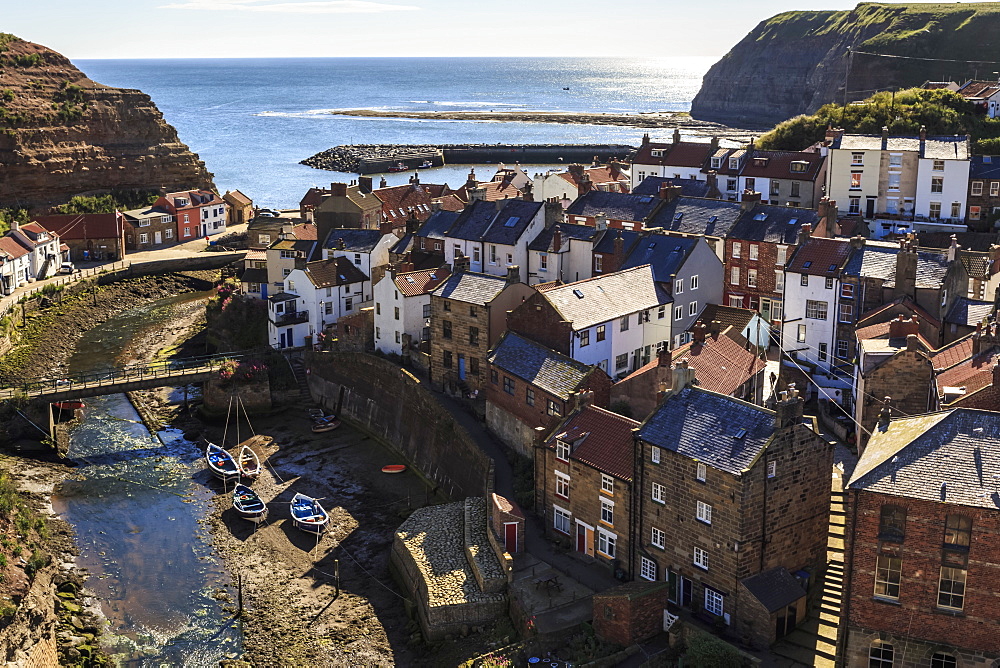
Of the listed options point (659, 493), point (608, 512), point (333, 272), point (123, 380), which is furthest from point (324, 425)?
point (659, 493)

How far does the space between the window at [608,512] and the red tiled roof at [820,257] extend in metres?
20.6

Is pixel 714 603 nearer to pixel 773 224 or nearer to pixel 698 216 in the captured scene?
pixel 773 224

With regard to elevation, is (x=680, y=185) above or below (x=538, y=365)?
above

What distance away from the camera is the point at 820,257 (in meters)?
53.9

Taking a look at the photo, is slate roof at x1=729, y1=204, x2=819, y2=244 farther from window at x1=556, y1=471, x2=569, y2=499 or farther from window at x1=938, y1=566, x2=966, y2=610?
window at x1=938, y1=566, x2=966, y2=610

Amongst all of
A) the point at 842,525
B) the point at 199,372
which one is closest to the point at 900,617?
the point at 842,525

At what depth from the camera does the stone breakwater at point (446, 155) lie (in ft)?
554

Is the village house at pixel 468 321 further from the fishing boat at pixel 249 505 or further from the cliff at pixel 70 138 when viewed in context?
the cliff at pixel 70 138

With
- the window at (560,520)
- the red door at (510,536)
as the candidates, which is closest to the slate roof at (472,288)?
the window at (560,520)

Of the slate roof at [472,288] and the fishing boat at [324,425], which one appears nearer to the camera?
the slate roof at [472,288]

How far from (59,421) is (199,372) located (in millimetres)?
7635

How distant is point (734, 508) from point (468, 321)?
74.4ft

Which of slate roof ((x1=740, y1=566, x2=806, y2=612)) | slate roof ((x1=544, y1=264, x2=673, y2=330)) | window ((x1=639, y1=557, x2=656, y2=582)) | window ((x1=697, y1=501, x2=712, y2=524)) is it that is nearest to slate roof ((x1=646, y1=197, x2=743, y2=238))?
slate roof ((x1=544, y1=264, x2=673, y2=330))

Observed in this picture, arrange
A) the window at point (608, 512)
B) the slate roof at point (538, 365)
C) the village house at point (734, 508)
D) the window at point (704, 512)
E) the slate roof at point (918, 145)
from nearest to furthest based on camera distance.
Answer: the village house at point (734, 508), the window at point (704, 512), the window at point (608, 512), the slate roof at point (538, 365), the slate roof at point (918, 145)
